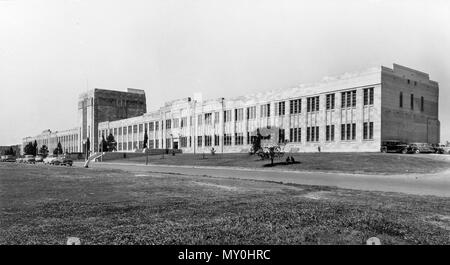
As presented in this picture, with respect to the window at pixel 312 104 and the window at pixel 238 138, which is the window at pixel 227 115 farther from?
the window at pixel 312 104

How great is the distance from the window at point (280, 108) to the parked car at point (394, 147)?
19.1 m

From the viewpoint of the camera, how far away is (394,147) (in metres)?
49.0

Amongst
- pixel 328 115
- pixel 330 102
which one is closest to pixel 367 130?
pixel 328 115

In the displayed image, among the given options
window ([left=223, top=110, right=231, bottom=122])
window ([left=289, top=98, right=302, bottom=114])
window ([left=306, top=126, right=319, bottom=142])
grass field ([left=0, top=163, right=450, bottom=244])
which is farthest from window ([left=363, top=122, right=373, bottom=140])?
grass field ([left=0, top=163, right=450, bottom=244])

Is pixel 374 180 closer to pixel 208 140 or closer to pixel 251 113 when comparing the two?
pixel 251 113

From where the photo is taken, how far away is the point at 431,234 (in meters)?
7.28

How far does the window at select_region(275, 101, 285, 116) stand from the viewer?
2576 inches

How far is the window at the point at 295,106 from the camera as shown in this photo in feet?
205

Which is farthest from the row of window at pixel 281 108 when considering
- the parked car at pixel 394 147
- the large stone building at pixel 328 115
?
the parked car at pixel 394 147

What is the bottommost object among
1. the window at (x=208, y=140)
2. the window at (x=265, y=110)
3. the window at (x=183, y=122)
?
the window at (x=208, y=140)

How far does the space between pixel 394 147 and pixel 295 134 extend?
17019 mm
